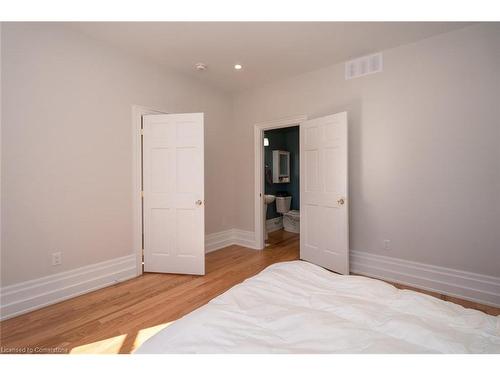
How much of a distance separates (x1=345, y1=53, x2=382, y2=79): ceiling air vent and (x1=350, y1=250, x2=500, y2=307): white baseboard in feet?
7.57

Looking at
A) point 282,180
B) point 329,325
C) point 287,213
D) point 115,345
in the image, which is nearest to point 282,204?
point 287,213

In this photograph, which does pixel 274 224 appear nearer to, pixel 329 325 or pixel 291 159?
pixel 291 159

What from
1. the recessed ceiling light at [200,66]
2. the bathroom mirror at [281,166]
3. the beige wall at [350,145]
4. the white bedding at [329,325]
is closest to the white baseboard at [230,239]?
the beige wall at [350,145]

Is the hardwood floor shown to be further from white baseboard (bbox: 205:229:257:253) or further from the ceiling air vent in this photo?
the ceiling air vent

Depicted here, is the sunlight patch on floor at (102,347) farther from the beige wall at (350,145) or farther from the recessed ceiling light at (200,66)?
the recessed ceiling light at (200,66)

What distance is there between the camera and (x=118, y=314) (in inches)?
83.6

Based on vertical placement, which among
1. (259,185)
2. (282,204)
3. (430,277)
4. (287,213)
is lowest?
(430,277)

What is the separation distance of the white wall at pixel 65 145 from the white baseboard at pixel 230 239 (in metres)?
1.34

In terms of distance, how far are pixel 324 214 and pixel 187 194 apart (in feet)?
6.04

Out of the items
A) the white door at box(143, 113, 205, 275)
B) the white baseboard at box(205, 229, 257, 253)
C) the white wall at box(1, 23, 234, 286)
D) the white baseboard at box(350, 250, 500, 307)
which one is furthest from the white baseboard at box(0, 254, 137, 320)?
the white baseboard at box(350, 250, 500, 307)

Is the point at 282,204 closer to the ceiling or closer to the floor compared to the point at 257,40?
closer to the floor

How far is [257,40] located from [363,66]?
4.62 ft
